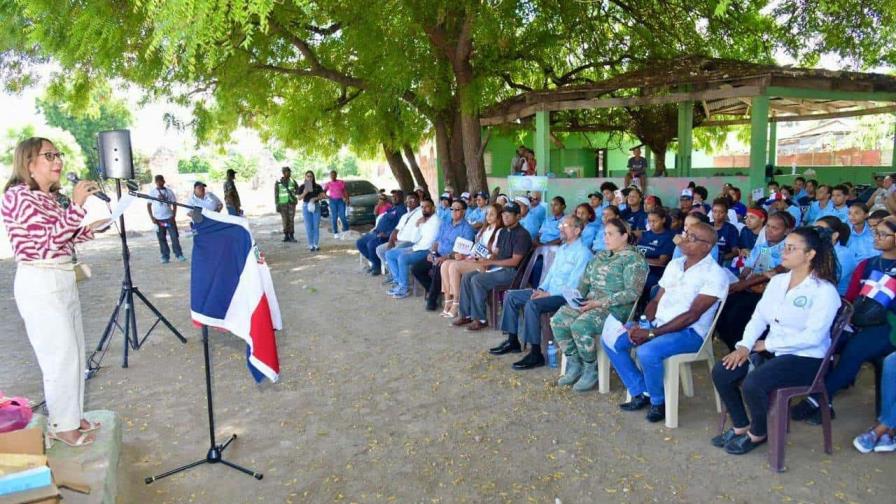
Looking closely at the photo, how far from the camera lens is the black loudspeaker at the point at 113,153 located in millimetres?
6520

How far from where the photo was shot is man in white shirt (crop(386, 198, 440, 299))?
8.95 meters

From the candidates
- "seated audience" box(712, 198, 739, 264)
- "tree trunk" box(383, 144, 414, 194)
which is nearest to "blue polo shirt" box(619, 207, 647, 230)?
"seated audience" box(712, 198, 739, 264)

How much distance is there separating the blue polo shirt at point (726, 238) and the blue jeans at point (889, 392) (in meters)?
2.93

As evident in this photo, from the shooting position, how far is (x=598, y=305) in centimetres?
519

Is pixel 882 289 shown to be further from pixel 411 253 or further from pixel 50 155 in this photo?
pixel 411 253

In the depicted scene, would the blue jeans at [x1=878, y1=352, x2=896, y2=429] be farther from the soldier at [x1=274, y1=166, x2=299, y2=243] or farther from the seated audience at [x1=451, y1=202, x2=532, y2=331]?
the soldier at [x1=274, y1=166, x2=299, y2=243]

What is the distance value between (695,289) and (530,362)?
5.68 ft

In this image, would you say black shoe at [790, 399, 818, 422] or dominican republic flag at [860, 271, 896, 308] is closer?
dominican republic flag at [860, 271, 896, 308]

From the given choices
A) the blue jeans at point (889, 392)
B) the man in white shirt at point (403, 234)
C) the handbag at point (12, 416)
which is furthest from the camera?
the man in white shirt at point (403, 234)

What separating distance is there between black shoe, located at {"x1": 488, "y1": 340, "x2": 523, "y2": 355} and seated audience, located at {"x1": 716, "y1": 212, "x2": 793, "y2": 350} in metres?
1.80

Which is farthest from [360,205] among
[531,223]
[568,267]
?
[568,267]

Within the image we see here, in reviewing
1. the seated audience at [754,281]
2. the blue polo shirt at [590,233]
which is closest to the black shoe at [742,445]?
the seated audience at [754,281]

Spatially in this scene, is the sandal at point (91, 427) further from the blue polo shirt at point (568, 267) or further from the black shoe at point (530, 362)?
the blue polo shirt at point (568, 267)

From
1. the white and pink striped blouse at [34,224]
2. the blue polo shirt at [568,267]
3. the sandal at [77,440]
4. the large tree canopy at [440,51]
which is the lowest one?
the sandal at [77,440]
